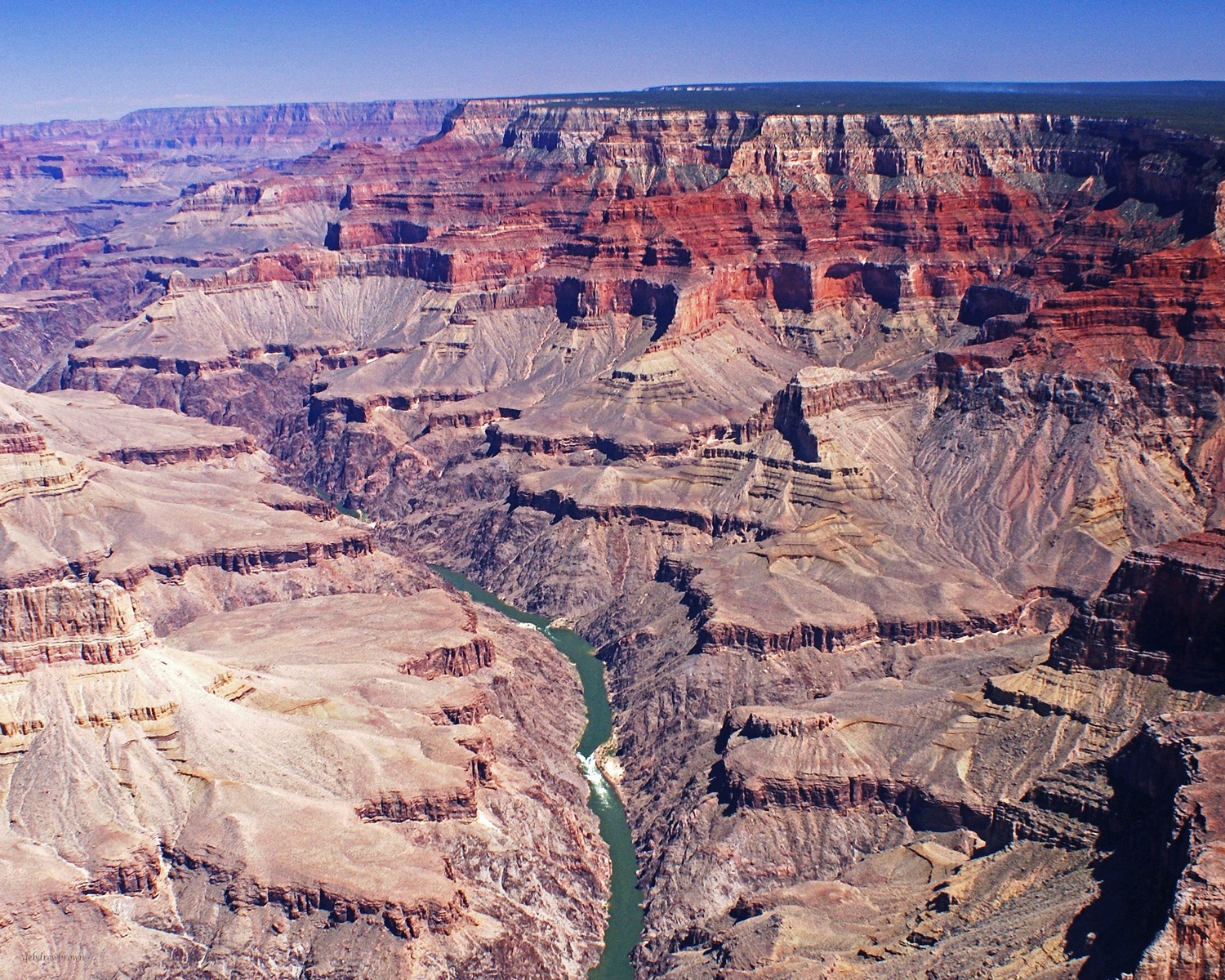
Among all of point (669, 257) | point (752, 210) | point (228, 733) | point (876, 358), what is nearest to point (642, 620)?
point (228, 733)

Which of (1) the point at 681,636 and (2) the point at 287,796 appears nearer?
(2) the point at 287,796

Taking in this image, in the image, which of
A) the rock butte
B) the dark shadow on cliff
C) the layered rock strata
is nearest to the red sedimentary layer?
the rock butte

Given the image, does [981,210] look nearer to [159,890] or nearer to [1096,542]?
[1096,542]

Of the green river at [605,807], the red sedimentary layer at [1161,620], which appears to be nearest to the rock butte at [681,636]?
the red sedimentary layer at [1161,620]

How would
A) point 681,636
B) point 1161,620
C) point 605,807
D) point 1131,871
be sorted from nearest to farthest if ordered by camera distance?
point 1131,871 → point 1161,620 → point 605,807 → point 681,636

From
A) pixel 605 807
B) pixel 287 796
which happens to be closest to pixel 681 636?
pixel 605 807

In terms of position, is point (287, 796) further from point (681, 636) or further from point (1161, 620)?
point (1161, 620)
